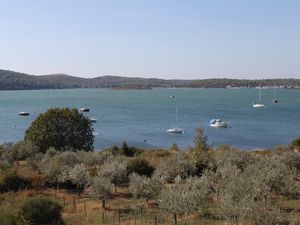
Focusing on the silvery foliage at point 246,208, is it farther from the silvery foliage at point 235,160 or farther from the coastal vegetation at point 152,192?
the silvery foliage at point 235,160

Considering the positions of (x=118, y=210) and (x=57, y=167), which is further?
(x=57, y=167)

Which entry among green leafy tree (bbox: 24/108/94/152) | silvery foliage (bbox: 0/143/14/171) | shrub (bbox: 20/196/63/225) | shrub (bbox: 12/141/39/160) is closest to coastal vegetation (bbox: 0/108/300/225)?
shrub (bbox: 20/196/63/225)

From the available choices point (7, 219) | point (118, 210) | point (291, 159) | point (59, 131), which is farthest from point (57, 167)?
point (59, 131)

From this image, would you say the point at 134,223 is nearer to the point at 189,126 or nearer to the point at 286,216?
the point at 286,216

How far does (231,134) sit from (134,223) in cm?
8332

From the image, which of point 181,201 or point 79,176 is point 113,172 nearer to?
point 79,176

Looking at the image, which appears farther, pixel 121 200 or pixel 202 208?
pixel 121 200

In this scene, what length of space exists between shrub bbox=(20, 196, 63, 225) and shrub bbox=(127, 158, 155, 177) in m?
13.7

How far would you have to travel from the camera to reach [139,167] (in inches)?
1417

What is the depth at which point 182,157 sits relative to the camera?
114ft

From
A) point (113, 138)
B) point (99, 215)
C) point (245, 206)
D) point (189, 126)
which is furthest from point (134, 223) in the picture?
point (189, 126)

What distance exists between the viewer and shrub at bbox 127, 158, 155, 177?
117 ft

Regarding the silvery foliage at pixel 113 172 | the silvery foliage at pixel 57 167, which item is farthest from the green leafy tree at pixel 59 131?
the silvery foliage at pixel 113 172

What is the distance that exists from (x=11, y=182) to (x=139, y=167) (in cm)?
941
